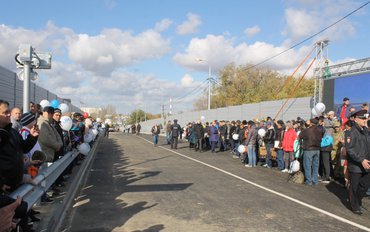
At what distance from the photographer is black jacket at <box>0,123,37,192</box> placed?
3973 millimetres

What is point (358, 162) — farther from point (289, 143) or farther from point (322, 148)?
point (289, 143)

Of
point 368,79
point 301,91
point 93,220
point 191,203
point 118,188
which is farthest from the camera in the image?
point 301,91

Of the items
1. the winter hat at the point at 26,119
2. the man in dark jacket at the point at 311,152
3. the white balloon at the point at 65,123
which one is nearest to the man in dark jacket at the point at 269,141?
the man in dark jacket at the point at 311,152

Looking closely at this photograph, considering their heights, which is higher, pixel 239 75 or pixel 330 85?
pixel 239 75

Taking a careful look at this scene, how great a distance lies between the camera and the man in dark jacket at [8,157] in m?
3.96

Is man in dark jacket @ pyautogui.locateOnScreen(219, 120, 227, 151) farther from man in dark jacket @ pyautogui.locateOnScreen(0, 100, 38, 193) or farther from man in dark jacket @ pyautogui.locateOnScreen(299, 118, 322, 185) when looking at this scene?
man in dark jacket @ pyautogui.locateOnScreen(0, 100, 38, 193)

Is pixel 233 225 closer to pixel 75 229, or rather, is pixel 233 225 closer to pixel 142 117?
pixel 75 229

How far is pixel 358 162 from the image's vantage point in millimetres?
7699

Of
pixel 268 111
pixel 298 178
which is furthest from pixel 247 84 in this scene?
pixel 298 178

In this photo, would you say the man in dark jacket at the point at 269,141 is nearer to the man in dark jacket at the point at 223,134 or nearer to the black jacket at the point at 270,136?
the black jacket at the point at 270,136

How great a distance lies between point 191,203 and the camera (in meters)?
8.12

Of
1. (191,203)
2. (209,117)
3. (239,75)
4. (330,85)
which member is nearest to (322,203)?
(191,203)

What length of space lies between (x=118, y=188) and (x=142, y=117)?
131 m

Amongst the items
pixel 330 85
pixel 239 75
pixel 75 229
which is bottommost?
pixel 75 229
